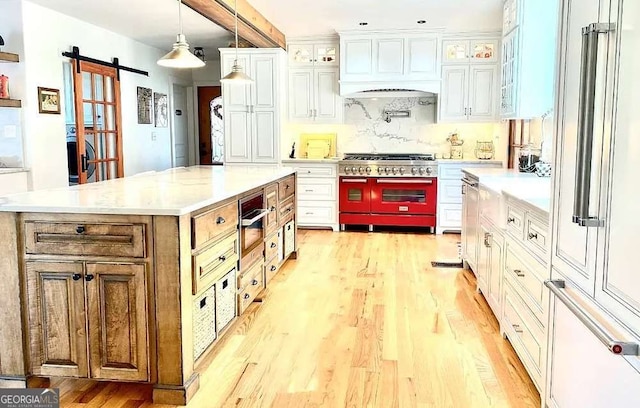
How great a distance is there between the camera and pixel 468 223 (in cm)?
468

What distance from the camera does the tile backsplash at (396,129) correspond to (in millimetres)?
6953

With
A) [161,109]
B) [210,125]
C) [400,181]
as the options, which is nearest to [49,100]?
[161,109]

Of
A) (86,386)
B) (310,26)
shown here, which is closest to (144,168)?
(310,26)

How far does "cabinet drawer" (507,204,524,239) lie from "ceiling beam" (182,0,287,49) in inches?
116

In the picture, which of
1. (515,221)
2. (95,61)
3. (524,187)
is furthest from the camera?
(95,61)

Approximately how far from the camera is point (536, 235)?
8.21ft

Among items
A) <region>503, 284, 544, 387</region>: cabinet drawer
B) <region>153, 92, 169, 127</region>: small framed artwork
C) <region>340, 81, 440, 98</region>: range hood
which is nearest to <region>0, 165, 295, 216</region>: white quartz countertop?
<region>503, 284, 544, 387</region>: cabinet drawer

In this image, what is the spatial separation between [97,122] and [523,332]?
5471 mm

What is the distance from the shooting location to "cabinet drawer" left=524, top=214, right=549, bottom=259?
93.3 inches

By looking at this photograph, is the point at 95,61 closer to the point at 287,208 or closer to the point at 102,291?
the point at 287,208

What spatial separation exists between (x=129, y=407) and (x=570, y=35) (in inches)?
93.8

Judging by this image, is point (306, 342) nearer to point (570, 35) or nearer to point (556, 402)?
point (556, 402)

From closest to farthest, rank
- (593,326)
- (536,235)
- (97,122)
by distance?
(593,326) < (536,235) < (97,122)

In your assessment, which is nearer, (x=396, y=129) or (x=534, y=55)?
(x=534, y=55)
